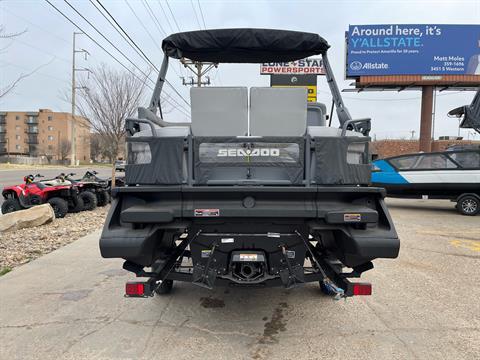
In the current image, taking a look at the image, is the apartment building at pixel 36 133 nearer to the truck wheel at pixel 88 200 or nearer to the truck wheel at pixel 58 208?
the truck wheel at pixel 88 200

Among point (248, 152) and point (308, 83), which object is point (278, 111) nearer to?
point (248, 152)

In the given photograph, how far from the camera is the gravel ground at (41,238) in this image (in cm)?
621

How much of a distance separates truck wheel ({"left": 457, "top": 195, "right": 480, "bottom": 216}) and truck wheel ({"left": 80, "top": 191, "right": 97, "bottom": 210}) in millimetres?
10391

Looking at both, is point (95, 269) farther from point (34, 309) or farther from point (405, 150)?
point (405, 150)

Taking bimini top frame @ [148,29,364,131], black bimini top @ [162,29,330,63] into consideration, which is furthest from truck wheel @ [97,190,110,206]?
black bimini top @ [162,29,330,63]

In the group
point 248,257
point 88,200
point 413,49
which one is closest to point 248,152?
point 248,257

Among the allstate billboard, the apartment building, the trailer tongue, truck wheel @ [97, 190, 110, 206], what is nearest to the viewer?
the trailer tongue

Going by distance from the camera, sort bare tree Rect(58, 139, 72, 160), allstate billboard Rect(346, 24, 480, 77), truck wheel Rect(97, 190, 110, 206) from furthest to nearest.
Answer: bare tree Rect(58, 139, 72, 160) < allstate billboard Rect(346, 24, 480, 77) < truck wheel Rect(97, 190, 110, 206)

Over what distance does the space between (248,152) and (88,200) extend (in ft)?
30.4

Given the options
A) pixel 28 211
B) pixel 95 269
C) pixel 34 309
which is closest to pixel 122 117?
pixel 28 211

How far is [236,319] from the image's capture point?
389 cm

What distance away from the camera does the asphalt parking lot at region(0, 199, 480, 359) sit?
10.7ft

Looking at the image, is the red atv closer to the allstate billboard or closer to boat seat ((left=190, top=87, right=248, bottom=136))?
boat seat ((left=190, top=87, right=248, bottom=136))

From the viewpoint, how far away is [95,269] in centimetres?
564
